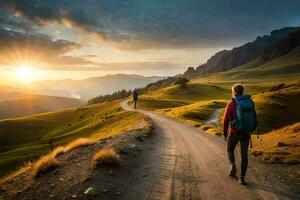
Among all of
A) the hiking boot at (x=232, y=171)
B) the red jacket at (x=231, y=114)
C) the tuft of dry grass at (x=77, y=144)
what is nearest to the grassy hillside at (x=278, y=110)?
the tuft of dry grass at (x=77, y=144)

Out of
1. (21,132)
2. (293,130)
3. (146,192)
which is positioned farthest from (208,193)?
(21,132)

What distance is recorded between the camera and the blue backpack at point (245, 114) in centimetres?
1172

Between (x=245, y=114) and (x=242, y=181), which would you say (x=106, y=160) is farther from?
(x=245, y=114)

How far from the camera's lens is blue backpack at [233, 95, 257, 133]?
38.4ft

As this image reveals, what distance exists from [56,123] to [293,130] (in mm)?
91405

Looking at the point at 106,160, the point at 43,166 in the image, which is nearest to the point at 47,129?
the point at 43,166

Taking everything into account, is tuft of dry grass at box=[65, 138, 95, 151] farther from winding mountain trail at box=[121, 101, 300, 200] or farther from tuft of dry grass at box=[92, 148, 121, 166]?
tuft of dry grass at box=[92, 148, 121, 166]

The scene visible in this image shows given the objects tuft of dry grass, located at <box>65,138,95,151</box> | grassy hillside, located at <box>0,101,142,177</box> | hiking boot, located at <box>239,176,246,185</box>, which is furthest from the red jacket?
grassy hillside, located at <box>0,101,142,177</box>

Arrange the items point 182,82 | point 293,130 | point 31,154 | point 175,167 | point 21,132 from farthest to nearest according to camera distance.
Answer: point 182,82 → point 21,132 → point 31,154 → point 293,130 → point 175,167

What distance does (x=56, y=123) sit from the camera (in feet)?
355

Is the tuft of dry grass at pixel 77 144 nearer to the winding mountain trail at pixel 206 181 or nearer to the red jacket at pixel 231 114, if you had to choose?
the winding mountain trail at pixel 206 181

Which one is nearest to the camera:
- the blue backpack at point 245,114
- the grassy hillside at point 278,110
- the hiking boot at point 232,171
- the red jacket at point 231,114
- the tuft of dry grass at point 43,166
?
the blue backpack at point 245,114

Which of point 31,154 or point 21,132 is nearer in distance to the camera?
point 31,154

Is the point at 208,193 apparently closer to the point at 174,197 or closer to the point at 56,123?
the point at 174,197
